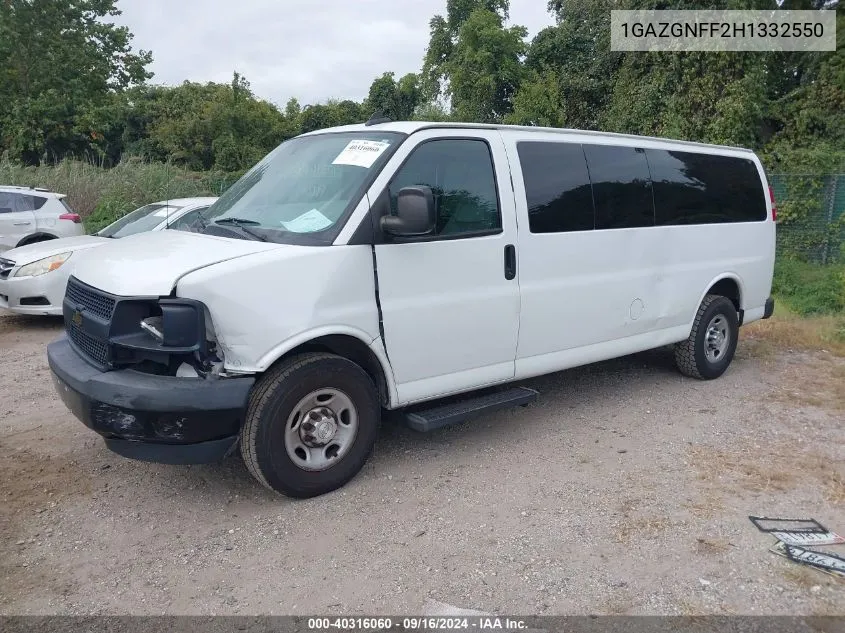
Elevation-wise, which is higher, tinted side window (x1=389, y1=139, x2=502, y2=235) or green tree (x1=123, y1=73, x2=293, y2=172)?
green tree (x1=123, y1=73, x2=293, y2=172)

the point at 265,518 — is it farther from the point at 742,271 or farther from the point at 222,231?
the point at 742,271

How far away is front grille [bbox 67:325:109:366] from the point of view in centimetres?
373

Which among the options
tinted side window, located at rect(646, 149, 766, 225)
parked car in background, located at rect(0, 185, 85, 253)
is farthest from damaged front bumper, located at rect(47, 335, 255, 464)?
parked car in background, located at rect(0, 185, 85, 253)

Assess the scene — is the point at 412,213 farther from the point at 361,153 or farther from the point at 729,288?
the point at 729,288

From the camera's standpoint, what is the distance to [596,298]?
17.0 ft

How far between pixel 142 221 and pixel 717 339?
698cm

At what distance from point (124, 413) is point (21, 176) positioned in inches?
606

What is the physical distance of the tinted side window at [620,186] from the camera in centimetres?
521

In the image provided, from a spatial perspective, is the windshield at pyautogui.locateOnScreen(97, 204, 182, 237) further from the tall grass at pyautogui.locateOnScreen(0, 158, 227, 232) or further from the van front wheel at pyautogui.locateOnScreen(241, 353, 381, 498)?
the tall grass at pyautogui.locateOnScreen(0, 158, 227, 232)

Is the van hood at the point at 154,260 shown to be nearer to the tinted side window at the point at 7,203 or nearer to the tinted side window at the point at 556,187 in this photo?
the tinted side window at the point at 556,187

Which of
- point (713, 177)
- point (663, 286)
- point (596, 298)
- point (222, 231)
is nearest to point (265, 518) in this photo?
point (222, 231)

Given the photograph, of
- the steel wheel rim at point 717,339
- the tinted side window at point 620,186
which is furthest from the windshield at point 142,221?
the steel wheel rim at point 717,339

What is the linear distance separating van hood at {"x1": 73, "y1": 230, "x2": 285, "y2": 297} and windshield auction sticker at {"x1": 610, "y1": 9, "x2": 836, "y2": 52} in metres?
14.7

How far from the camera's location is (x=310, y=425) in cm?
389
